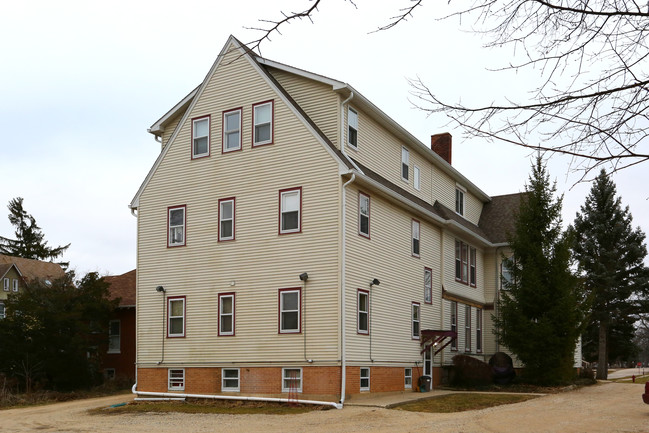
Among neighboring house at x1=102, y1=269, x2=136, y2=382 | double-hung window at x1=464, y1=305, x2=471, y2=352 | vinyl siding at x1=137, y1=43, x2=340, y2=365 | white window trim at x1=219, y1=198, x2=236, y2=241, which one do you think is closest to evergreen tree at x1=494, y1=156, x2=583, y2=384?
double-hung window at x1=464, y1=305, x2=471, y2=352

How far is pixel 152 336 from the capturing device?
2639 centimetres

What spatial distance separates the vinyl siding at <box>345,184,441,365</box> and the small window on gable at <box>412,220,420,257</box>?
33 centimetres

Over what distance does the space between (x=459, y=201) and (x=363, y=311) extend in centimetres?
1409

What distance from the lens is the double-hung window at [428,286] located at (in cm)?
2925

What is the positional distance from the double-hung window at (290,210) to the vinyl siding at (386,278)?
1743mm

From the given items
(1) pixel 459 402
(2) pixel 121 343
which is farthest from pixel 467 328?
(2) pixel 121 343

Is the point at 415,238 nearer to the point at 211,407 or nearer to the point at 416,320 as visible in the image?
the point at 416,320

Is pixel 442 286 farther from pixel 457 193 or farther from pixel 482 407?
pixel 482 407

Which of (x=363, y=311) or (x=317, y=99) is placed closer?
(x=363, y=311)

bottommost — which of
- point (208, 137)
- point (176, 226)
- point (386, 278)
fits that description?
point (386, 278)

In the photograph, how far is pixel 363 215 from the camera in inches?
958

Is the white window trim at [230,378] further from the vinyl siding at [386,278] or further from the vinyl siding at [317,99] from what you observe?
the vinyl siding at [317,99]

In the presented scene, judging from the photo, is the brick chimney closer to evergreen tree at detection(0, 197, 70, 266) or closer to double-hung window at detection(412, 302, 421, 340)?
double-hung window at detection(412, 302, 421, 340)

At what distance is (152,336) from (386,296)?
29.3 feet
